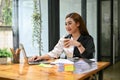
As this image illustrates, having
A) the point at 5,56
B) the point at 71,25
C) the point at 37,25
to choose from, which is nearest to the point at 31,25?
the point at 37,25

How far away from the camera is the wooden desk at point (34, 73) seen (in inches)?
84.1

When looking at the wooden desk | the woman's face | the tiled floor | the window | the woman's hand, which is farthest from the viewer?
the tiled floor

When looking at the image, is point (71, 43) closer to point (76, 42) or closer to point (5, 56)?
point (76, 42)

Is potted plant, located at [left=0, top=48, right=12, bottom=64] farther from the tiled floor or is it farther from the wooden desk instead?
the tiled floor

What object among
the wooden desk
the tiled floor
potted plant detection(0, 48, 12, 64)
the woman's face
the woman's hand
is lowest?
the tiled floor

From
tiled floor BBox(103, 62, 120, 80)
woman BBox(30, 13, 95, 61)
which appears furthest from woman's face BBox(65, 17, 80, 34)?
tiled floor BBox(103, 62, 120, 80)

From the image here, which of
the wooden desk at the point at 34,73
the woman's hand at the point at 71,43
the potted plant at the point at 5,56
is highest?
the woman's hand at the point at 71,43

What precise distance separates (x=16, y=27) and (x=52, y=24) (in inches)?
25.4

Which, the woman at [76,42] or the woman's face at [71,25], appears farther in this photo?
the woman's face at [71,25]

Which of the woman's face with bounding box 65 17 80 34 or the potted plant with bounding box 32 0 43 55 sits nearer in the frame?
the woman's face with bounding box 65 17 80 34

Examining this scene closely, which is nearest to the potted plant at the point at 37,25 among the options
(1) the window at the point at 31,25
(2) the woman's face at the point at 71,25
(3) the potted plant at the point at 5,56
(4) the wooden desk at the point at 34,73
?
(1) the window at the point at 31,25

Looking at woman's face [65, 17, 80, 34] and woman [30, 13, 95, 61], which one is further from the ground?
woman's face [65, 17, 80, 34]

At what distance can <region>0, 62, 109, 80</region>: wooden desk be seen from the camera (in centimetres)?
214

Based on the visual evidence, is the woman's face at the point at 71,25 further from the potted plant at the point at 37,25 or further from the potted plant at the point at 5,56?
the potted plant at the point at 37,25
